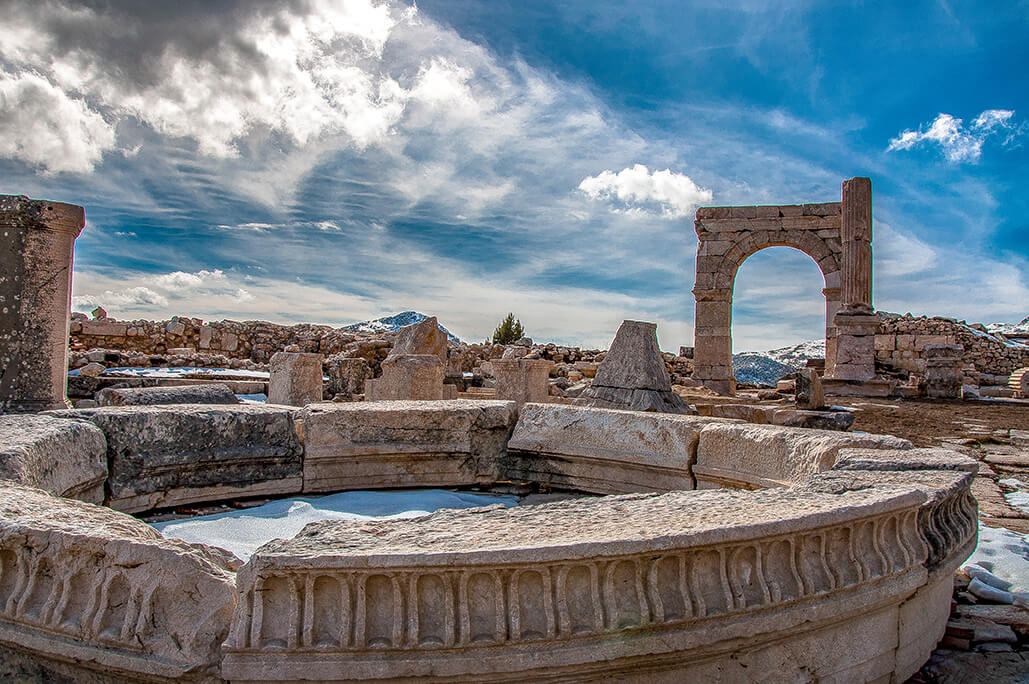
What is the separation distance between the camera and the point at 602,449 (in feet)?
12.4

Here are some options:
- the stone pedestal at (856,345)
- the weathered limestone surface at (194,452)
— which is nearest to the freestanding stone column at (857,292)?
the stone pedestal at (856,345)

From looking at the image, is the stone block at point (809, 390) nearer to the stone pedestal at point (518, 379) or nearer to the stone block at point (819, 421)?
the stone block at point (819, 421)

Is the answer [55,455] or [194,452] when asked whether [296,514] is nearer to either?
[194,452]

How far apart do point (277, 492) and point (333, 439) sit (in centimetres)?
42

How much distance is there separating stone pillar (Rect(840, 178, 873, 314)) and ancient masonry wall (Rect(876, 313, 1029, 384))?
6672 millimetres

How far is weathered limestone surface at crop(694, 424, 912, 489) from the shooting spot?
3094mm

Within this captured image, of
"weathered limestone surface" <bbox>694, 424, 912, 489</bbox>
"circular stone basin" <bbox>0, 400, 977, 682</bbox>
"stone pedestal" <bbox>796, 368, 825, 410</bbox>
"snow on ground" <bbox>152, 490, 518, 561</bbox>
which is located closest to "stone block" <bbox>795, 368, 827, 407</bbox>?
"stone pedestal" <bbox>796, 368, 825, 410</bbox>

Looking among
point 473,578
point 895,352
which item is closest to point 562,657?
point 473,578

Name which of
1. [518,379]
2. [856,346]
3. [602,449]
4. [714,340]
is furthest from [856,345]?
[602,449]

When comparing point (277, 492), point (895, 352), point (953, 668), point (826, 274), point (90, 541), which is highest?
point (826, 274)

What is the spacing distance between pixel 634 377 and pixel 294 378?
4797mm

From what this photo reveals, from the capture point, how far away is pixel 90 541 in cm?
168

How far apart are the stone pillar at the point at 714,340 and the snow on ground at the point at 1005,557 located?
43.4ft

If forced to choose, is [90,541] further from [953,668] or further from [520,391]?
[520,391]
